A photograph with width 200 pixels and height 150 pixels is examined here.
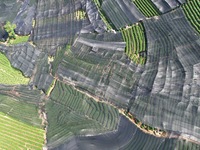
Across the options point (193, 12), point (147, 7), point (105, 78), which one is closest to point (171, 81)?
point (105, 78)

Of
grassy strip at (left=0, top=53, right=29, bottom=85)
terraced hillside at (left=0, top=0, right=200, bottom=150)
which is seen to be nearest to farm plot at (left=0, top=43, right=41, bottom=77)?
terraced hillside at (left=0, top=0, right=200, bottom=150)

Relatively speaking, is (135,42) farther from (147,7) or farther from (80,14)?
(80,14)

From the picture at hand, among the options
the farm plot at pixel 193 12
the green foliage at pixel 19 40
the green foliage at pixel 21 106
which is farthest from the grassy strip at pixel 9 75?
the farm plot at pixel 193 12

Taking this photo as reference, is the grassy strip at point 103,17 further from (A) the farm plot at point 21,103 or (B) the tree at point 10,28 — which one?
(A) the farm plot at point 21,103

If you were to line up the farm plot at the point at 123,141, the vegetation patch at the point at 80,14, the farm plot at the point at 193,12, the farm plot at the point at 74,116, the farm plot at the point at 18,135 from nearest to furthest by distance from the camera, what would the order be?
the farm plot at the point at 123,141, the farm plot at the point at 74,116, the farm plot at the point at 18,135, the farm plot at the point at 193,12, the vegetation patch at the point at 80,14

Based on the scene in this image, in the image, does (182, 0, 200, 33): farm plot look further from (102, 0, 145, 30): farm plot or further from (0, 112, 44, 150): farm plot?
(0, 112, 44, 150): farm plot

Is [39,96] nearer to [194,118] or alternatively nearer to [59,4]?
[59,4]
